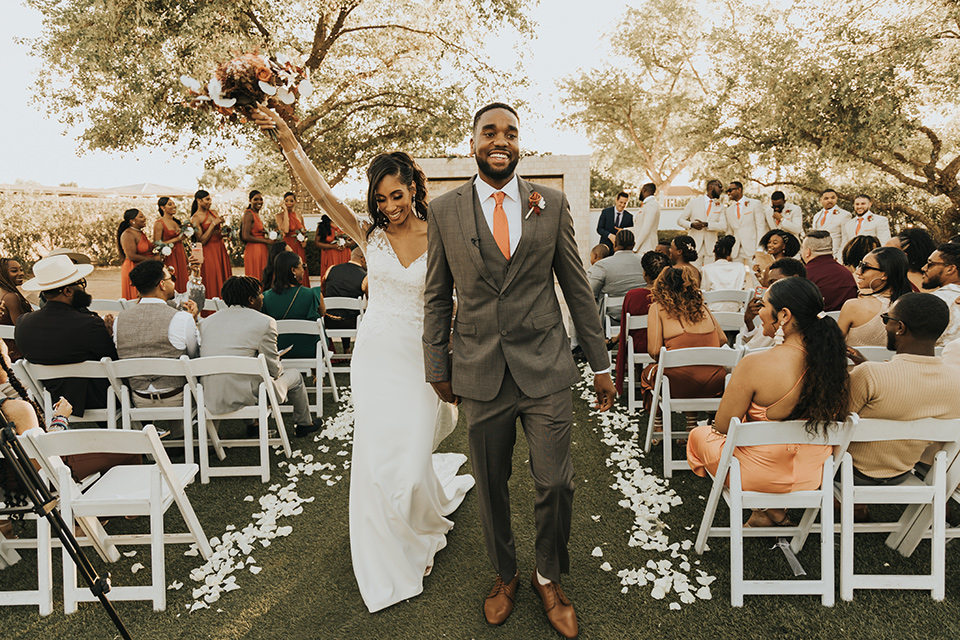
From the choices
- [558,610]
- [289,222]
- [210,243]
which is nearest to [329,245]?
[289,222]

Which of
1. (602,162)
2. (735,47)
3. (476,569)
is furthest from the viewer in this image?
(602,162)

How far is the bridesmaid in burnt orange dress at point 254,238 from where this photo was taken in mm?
9203

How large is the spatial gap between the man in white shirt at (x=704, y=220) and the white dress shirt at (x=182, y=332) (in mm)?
8513

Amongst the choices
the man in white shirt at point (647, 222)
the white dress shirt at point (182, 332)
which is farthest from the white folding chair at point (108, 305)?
the man in white shirt at point (647, 222)

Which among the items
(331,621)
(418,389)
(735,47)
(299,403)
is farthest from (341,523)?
(735,47)

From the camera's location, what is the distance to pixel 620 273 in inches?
255

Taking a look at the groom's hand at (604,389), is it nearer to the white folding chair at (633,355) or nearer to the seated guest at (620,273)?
the white folding chair at (633,355)

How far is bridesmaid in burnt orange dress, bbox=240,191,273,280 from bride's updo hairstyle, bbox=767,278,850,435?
26.5ft

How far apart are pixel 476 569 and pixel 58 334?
3.22 m

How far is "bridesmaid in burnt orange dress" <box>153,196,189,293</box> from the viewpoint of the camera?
27.0 feet

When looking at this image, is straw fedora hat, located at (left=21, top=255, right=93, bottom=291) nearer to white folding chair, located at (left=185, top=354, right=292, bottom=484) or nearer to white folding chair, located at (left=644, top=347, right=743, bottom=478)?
white folding chair, located at (left=185, top=354, right=292, bottom=484)

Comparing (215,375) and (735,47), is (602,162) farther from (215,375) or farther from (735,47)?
(215,375)

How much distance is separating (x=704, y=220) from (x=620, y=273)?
17.1 feet

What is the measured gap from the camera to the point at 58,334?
393cm
